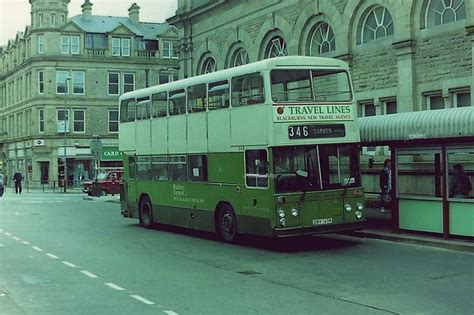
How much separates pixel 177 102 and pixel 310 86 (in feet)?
15.6

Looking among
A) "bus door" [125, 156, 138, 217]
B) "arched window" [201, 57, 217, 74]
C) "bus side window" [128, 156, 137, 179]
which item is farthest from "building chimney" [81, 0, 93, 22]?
"bus side window" [128, 156, 137, 179]

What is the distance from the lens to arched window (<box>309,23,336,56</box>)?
27891mm

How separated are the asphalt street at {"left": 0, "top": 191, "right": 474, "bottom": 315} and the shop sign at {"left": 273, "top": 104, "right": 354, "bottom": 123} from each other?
9.87 feet

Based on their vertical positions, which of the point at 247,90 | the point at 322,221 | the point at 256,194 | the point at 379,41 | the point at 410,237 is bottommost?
the point at 410,237

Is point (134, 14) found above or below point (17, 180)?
above

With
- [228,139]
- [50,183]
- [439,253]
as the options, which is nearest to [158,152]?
[228,139]

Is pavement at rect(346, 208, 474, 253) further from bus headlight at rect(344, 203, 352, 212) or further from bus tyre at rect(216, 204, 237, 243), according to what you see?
bus tyre at rect(216, 204, 237, 243)

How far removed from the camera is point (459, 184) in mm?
15531

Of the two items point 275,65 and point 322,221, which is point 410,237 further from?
point 275,65

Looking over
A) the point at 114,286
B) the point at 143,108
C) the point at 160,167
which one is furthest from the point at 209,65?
the point at 114,286

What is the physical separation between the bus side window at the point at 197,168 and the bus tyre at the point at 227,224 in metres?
1.09

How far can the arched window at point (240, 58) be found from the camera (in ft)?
112

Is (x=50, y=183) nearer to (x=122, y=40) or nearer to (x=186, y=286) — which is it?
(x=122, y=40)

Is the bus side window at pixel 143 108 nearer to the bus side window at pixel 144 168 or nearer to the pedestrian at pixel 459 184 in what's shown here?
the bus side window at pixel 144 168
